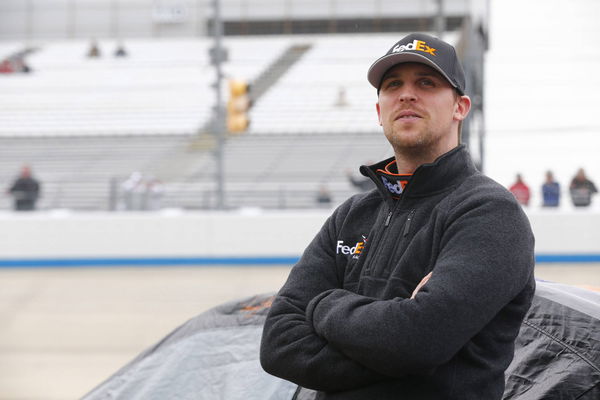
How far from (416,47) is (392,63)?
6cm

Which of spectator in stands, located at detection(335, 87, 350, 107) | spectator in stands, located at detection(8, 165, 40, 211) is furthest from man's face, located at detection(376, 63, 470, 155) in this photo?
spectator in stands, located at detection(335, 87, 350, 107)

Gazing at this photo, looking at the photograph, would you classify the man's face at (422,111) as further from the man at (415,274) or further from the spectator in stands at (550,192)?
the spectator in stands at (550,192)

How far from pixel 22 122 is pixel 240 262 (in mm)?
5754

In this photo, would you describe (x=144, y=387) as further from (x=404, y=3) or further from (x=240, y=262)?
(x=404, y=3)

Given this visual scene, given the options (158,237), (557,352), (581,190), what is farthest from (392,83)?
(158,237)

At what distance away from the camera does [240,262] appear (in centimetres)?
898

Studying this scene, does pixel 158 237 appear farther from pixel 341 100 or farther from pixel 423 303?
pixel 423 303

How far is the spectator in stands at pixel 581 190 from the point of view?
8.38m

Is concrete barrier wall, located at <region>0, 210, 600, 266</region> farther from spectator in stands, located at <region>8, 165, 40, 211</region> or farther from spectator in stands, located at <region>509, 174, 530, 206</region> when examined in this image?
spectator in stands, located at <region>509, 174, 530, 206</region>

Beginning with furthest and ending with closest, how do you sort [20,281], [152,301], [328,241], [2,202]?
[2,202] → [20,281] → [152,301] → [328,241]

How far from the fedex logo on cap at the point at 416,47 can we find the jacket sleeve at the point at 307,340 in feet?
1.31

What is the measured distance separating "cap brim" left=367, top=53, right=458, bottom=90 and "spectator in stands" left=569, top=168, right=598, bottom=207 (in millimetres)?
7260

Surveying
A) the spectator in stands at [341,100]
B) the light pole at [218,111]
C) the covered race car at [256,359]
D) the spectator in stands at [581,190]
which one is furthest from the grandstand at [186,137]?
the covered race car at [256,359]

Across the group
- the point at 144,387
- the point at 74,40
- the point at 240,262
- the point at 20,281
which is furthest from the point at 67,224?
the point at 74,40
